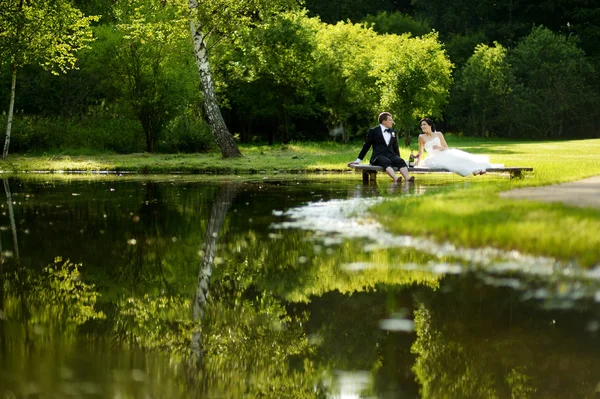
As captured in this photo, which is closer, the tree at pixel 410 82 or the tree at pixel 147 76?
the tree at pixel 147 76

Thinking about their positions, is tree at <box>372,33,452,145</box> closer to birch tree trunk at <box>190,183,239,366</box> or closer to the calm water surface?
birch tree trunk at <box>190,183,239,366</box>

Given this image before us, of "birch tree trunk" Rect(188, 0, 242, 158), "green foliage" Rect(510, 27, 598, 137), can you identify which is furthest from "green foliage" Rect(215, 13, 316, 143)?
"green foliage" Rect(510, 27, 598, 137)

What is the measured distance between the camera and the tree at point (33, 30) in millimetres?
32844

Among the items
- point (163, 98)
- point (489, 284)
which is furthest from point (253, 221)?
point (163, 98)

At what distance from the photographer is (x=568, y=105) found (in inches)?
2896

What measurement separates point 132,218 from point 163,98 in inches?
949

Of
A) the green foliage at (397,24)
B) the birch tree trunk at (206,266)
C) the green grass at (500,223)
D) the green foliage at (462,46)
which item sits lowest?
the birch tree trunk at (206,266)

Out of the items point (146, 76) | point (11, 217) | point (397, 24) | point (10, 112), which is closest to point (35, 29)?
point (10, 112)

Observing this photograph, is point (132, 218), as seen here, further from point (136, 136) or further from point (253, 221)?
point (136, 136)

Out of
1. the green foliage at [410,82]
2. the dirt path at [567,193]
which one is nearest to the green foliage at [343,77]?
the green foliage at [410,82]

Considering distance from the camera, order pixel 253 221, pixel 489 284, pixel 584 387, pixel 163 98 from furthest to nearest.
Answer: pixel 163 98, pixel 253 221, pixel 489 284, pixel 584 387

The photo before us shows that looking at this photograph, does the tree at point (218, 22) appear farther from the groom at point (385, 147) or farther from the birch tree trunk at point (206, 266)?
the birch tree trunk at point (206, 266)

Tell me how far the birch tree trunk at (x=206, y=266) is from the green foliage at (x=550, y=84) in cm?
6030

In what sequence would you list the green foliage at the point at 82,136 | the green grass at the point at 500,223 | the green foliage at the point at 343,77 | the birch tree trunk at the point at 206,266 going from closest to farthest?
the birch tree trunk at the point at 206,266 → the green grass at the point at 500,223 → the green foliage at the point at 82,136 → the green foliage at the point at 343,77
